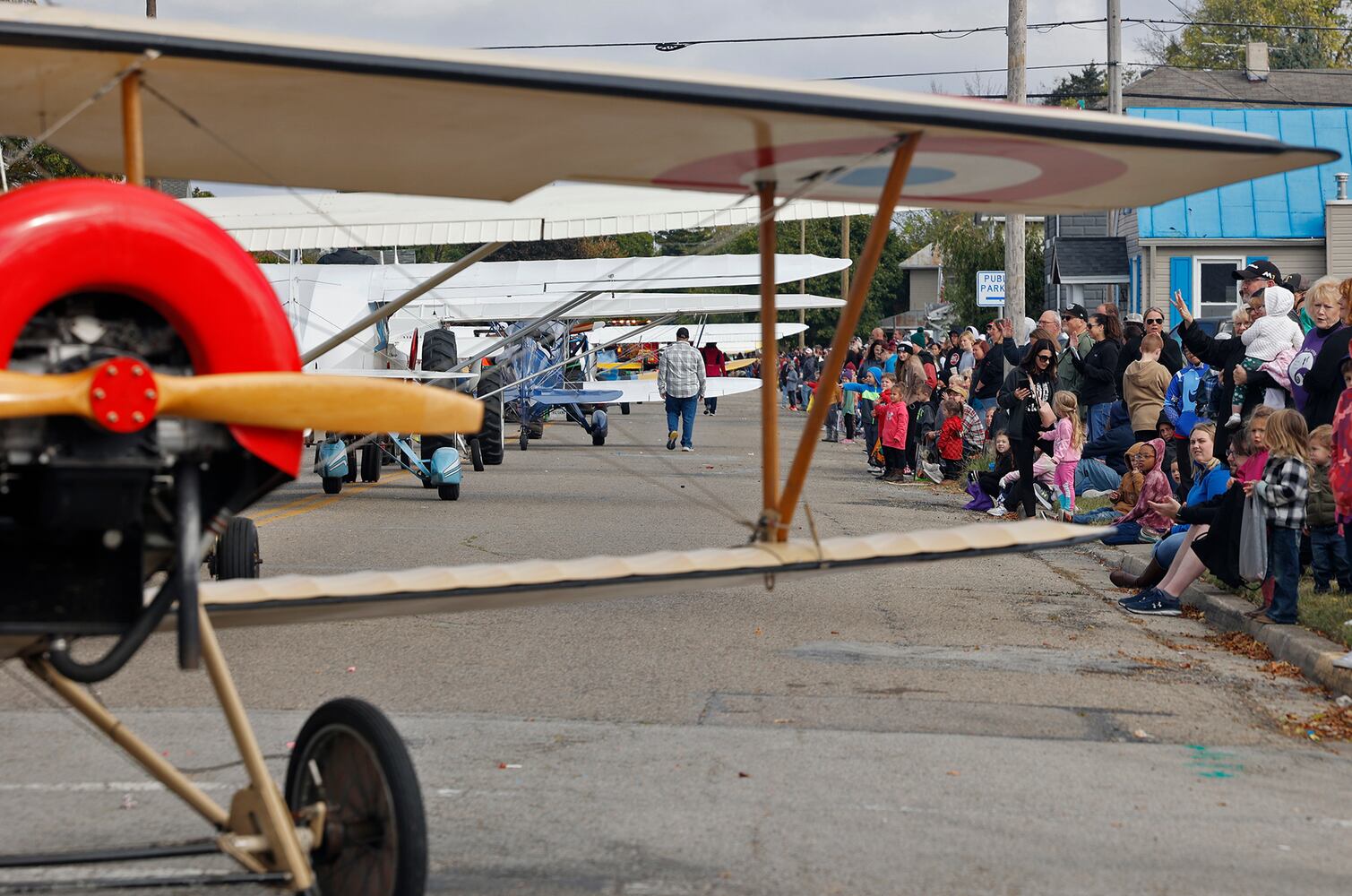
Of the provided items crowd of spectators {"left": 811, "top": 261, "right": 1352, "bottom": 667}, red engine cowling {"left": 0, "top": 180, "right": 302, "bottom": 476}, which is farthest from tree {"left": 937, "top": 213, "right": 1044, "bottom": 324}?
red engine cowling {"left": 0, "top": 180, "right": 302, "bottom": 476}

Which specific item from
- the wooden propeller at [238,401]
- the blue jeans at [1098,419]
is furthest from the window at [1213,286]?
the wooden propeller at [238,401]

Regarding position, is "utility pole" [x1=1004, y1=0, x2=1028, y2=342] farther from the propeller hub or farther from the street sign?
the propeller hub

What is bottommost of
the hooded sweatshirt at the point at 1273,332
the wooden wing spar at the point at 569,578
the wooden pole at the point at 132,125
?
the wooden wing spar at the point at 569,578

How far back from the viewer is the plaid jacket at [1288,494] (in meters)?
9.05

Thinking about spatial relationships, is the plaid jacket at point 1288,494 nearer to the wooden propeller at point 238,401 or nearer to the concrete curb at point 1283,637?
the concrete curb at point 1283,637

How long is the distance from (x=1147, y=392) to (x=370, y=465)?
9.51 meters

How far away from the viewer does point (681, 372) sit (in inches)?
993

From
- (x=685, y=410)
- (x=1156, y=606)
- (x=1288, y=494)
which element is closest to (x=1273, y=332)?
(x=1156, y=606)

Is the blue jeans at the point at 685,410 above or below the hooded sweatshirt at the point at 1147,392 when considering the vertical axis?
below

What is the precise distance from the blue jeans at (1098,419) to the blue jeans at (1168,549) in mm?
5778

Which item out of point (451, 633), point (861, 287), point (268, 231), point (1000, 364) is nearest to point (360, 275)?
point (268, 231)

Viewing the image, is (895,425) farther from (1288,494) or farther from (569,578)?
(569,578)

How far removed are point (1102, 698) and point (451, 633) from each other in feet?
11.9

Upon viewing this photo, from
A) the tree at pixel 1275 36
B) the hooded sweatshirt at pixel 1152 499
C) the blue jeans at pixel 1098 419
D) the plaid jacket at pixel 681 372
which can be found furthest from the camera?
the tree at pixel 1275 36
